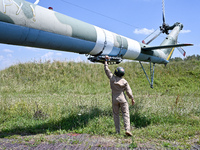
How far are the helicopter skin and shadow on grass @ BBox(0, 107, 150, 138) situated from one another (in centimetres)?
199

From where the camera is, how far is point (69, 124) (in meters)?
5.84

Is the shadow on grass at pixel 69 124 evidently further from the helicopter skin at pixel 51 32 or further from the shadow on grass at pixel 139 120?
the helicopter skin at pixel 51 32

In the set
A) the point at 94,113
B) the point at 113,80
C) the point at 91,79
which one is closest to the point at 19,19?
the point at 113,80

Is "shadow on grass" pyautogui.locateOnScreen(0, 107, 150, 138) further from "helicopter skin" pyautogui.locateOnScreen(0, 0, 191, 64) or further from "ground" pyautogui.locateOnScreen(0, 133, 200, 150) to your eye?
"helicopter skin" pyautogui.locateOnScreen(0, 0, 191, 64)

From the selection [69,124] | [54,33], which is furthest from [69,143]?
[54,33]

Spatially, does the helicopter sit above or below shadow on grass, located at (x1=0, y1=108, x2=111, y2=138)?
above

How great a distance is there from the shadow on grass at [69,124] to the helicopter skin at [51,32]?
1986 millimetres

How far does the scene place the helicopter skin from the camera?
416cm

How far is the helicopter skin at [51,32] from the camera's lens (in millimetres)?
4164

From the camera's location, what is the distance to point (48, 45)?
16.3 feet

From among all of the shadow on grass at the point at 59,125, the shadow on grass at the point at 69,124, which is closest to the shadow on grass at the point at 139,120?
the shadow on grass at the point at 69,124

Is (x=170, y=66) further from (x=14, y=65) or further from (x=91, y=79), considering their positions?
(x=14, y=65)

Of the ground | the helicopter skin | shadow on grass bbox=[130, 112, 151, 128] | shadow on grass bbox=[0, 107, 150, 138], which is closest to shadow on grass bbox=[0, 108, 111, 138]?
shadow on grass bbox=[0, 107, 150, 138]

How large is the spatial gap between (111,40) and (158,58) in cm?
453
